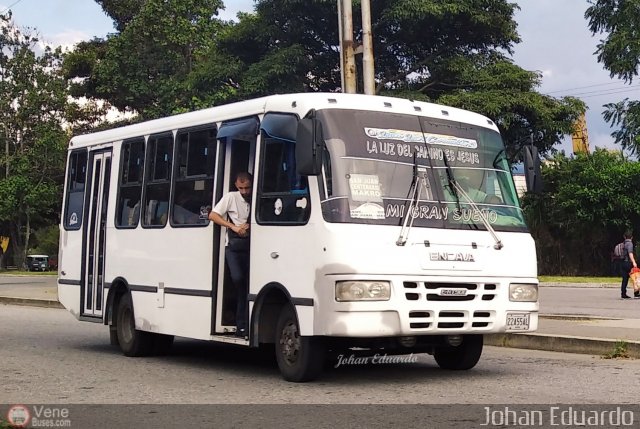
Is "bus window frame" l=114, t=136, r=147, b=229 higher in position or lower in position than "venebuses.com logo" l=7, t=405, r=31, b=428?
higher

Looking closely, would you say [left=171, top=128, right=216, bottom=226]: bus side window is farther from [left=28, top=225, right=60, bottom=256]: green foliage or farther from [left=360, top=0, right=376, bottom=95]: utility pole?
[left=28, top=225, right=60, bottom=256]: green foliage

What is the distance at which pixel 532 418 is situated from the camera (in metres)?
7.32

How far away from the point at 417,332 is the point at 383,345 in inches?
20.9

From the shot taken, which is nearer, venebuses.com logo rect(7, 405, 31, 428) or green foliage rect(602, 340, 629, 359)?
venebuses.com logo rect(7, 405, 31, 428)

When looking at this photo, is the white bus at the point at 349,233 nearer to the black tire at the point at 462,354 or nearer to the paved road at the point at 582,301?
the black tire at the point at 462,354

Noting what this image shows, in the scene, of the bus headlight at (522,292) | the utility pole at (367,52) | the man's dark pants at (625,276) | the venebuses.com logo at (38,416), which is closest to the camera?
the venebuses.com logo at (38,416)

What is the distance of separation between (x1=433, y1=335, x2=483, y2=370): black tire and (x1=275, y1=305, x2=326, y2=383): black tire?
1.73 m

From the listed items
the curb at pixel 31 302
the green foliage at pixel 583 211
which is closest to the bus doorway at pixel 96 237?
the curb at pixel 31 302

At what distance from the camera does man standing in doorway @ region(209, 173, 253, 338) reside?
10.1 metres

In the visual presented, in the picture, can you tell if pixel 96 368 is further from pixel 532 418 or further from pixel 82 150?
pixel 532 418

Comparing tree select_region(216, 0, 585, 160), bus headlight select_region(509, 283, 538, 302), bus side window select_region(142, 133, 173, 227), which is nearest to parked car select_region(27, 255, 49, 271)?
tree select_region(216, 0, 585, 160)

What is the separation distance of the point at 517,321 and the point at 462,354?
1.05 meters

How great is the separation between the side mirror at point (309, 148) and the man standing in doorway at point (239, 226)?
1369mm

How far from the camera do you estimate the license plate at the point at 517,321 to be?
9.54 m
